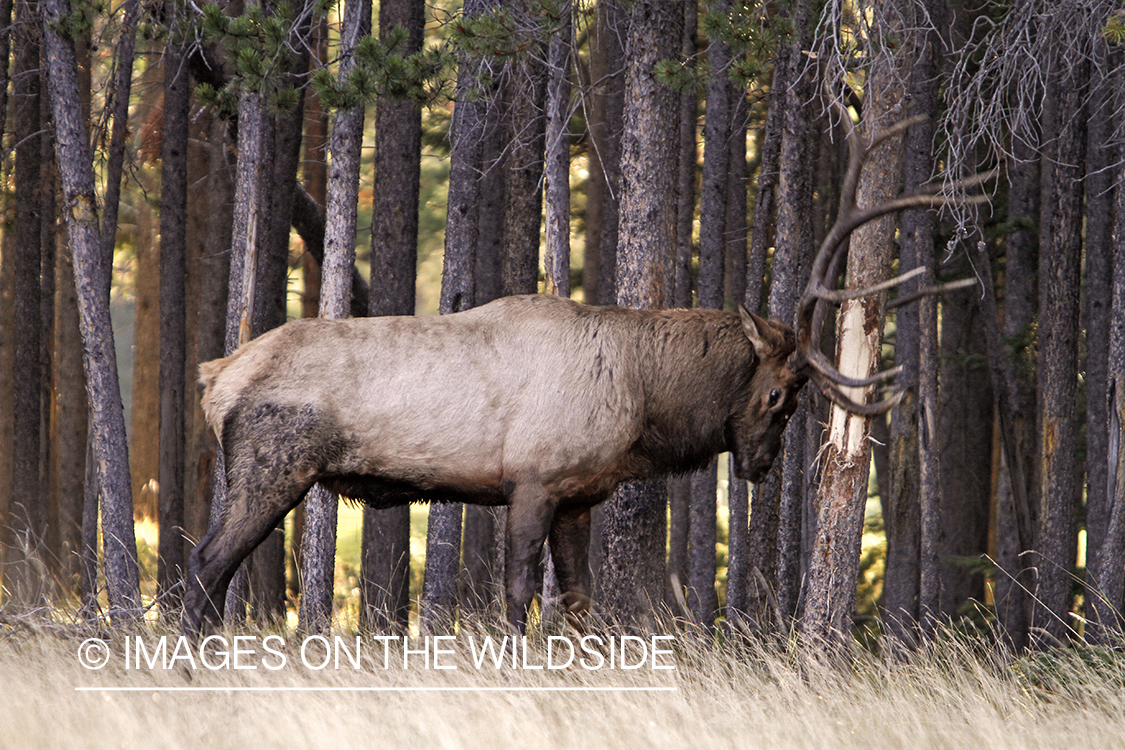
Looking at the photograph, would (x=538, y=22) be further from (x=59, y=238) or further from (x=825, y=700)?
(x=59, y=238)

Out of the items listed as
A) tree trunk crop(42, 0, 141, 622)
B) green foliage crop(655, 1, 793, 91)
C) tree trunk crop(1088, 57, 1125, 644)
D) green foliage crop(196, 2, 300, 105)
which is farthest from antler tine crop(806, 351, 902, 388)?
tree trunk crop(42, 0, 141, 622)

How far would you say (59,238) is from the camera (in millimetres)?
16125

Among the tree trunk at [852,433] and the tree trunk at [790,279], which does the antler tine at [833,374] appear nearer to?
the tree trunk at [852,433]

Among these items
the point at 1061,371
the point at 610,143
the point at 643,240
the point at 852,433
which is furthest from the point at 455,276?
the point at 1061,371

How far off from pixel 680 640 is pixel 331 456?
7.75 ft

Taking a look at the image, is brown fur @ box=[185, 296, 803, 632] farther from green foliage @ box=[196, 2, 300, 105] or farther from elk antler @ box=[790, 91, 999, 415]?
green foliage @ box=[196, 2, 300, 105]

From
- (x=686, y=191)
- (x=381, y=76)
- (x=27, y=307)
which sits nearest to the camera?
(x=381, y=76)

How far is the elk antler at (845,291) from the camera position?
544 centimetres

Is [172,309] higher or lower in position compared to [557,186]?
lower

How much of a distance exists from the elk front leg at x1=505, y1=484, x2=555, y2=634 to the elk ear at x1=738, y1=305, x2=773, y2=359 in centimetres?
168

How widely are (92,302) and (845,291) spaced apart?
203 inches

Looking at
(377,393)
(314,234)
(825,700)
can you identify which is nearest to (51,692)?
(377,393)
